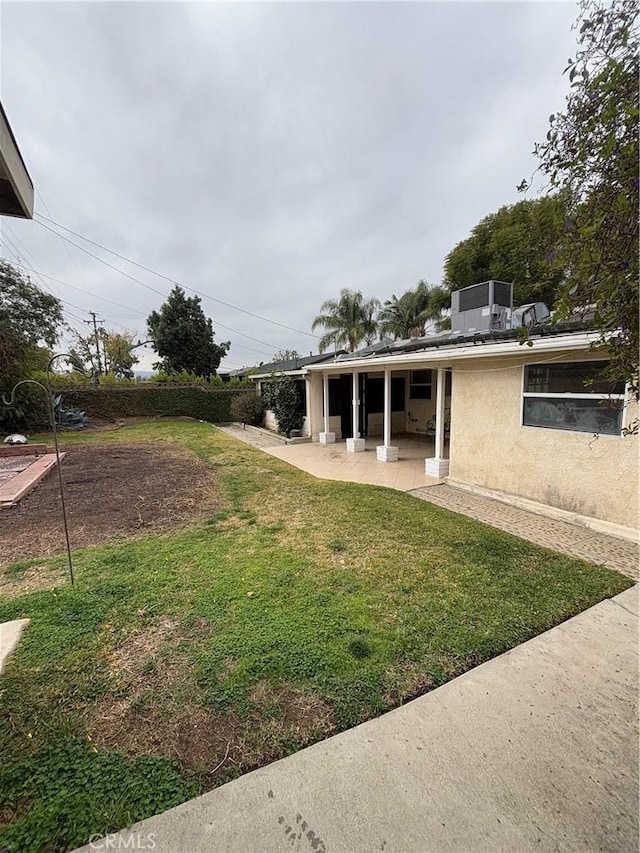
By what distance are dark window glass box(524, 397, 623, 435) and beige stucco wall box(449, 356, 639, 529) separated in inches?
4.3

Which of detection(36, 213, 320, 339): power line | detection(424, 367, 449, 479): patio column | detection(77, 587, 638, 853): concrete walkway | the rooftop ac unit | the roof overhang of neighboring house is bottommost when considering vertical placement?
detection(77, 587, 638, 853): concrete walkway

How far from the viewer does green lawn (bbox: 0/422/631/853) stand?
182 cm

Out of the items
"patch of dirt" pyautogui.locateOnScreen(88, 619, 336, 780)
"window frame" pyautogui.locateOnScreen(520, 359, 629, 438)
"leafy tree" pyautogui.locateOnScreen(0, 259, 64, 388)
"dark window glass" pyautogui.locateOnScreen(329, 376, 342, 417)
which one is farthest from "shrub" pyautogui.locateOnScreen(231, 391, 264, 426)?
"patch of dirt" pyautogui.locateOnScreen(88, 619, 336, 780)

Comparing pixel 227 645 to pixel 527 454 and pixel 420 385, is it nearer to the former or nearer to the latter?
pixel 527 454

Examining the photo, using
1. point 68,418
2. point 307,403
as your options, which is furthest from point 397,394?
point 68,418

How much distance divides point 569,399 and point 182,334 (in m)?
28.8

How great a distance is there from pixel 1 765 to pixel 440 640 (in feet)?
9.24

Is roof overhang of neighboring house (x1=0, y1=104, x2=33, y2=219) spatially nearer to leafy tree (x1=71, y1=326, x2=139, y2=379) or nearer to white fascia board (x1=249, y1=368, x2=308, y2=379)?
white fascia board (x1=249, y1=368, x2=308, y2=379)

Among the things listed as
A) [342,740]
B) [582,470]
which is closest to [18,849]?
[342,740]

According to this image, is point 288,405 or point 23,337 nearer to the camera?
point 23,337

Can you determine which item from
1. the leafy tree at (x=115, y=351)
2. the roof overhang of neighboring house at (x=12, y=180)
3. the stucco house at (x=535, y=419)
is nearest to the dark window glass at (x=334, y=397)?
the stucco house at (x=535, y=419)

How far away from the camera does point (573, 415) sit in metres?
5.32

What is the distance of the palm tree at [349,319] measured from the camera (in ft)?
90.8

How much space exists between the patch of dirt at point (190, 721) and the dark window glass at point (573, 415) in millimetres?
4965
